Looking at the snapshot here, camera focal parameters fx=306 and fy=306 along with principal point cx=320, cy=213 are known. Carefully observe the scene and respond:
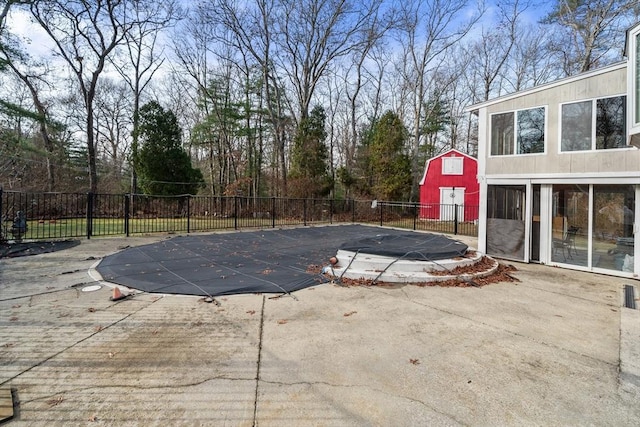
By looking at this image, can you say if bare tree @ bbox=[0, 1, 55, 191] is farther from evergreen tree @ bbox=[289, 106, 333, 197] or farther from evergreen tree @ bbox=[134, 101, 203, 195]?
evergreen tree @ bbox=[289, 106, 333, 197]

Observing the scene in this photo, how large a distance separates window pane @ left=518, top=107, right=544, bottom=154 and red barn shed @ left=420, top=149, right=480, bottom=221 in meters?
11.1

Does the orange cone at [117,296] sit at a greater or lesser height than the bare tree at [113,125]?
lesser

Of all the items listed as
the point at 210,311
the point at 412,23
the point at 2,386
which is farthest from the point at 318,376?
the point at 412,23

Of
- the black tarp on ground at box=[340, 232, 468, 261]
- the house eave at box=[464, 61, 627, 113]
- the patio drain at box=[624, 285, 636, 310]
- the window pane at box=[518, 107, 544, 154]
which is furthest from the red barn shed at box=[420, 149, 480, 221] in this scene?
the patio drain at box=[624, 285, 636, 310]

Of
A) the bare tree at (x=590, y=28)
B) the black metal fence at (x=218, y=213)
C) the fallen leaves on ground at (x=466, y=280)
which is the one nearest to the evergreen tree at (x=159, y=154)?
the black metal fence at (x=218, y=213)

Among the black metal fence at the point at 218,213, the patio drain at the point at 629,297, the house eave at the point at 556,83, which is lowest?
the patio drain at the point at 629,297

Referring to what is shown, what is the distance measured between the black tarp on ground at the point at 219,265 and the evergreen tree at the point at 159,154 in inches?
347

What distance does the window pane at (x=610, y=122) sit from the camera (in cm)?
560

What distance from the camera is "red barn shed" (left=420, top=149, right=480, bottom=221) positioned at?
17.9 m

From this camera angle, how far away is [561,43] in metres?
16.4

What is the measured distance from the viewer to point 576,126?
20.1ft

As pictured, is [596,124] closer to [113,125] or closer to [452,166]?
[452,166]

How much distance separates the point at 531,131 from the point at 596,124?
1.08m

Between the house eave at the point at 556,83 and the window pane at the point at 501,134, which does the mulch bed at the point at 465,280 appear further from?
the house eave at the point at 556,83
